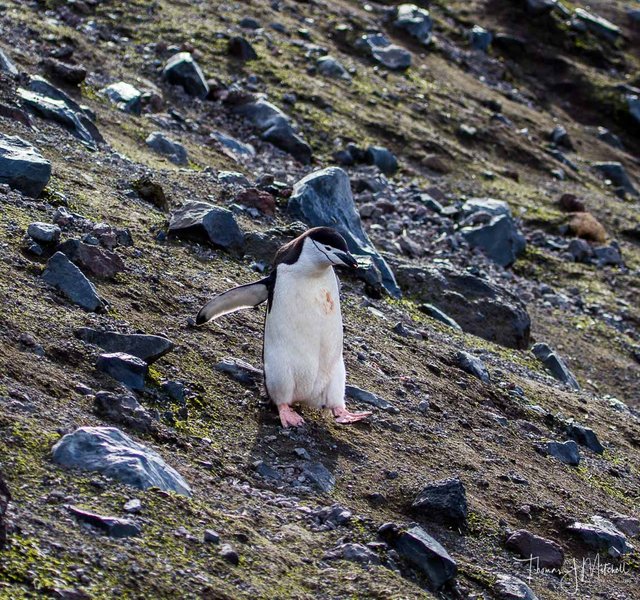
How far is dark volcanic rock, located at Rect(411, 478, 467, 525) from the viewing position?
16.1 ft

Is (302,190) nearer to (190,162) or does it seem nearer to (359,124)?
(190,162)

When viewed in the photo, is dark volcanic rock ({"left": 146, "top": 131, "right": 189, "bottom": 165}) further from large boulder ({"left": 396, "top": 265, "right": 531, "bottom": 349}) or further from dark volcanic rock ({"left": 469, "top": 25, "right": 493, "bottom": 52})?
dark volcanic rock ({"left": 469, "top": 25, "right": 493, "bottom": 52})

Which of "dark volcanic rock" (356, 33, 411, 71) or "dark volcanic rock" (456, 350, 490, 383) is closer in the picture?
"dark volcanic rock" (456, 350, 490, 383)

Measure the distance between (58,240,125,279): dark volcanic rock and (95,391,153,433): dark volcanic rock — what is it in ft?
4.67

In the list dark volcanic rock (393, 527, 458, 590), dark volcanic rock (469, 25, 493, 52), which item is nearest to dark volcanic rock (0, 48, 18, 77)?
dark volcanic rock (393, 527, 458, 590)

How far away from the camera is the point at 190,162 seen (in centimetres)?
950

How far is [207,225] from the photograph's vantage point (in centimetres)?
727

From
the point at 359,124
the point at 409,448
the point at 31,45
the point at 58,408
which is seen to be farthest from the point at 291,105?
the point at 58,408

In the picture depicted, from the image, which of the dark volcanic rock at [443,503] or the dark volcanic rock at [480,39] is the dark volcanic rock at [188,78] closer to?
the dark volcanic rock at [443,503]

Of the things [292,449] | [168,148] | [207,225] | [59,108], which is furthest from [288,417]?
[168,148]

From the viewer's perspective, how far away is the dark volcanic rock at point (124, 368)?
4930 mm

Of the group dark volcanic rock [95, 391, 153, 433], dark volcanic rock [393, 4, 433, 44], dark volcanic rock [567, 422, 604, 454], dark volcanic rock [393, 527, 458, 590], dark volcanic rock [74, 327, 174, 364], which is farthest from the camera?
dark volcanic rock [393, 4, 433, 44]

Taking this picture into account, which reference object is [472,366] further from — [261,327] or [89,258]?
[89,258]

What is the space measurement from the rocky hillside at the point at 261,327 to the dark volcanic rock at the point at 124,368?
12 millimetres
